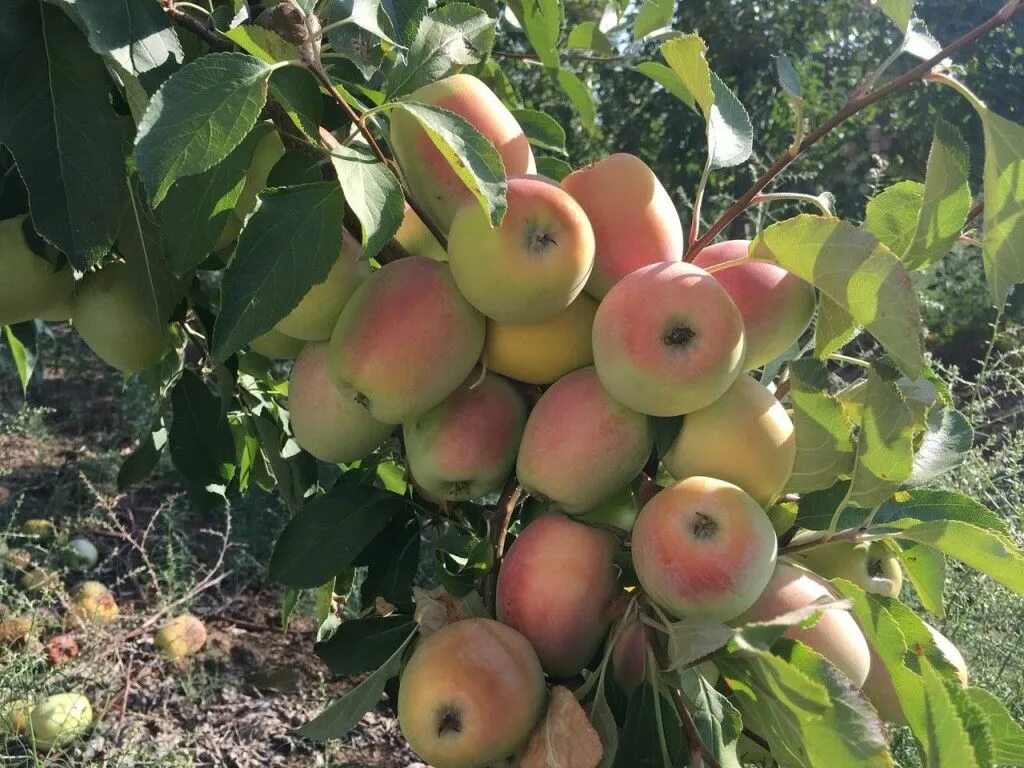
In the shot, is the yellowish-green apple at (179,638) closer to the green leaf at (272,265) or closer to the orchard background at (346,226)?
the orchard background at (346,226)

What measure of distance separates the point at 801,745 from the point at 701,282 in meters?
0.30

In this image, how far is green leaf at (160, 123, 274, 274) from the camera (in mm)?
641

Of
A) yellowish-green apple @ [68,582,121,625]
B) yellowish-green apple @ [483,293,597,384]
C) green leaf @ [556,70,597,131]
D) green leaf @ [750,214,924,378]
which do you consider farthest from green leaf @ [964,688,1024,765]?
yellowish-green apple @ [68,582,121,625]

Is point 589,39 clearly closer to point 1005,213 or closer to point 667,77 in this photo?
point 667,77

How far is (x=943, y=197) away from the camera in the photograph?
2.10ft

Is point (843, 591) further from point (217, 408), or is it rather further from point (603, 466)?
point (217, 408)

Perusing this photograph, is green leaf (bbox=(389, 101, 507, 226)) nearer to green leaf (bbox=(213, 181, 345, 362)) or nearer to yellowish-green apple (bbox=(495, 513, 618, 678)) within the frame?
green leaf (bbox=(213, 181, 345, 362))

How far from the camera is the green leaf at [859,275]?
0.58 metres

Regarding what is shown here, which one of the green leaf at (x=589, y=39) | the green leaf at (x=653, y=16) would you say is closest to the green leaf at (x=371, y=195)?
the green leaf at (x=653, y=16)

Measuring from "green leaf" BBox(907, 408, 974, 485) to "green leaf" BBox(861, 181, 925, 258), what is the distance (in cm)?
15

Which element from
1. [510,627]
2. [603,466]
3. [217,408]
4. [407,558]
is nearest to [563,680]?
[510,627]

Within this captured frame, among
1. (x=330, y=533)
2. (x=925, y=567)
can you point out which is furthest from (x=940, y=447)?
(x=330, y=533)

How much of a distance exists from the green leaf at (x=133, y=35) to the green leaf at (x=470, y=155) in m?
0.19

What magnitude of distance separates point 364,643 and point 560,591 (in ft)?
0.75
